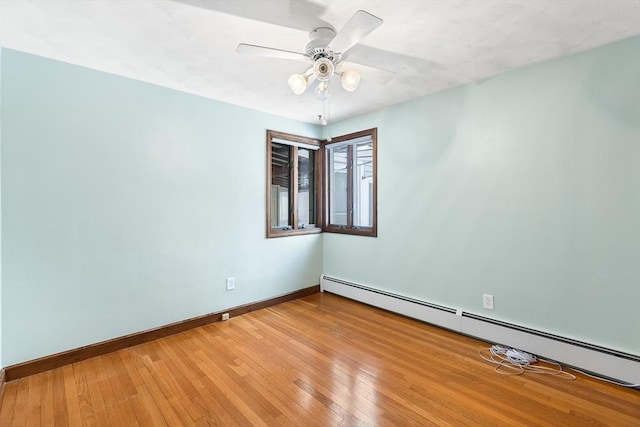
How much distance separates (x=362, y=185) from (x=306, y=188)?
2.68ft

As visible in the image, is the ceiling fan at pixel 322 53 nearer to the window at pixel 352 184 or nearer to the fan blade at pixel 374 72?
the fan blade at pixel 374 72

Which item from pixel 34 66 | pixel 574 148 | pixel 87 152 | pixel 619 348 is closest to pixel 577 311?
pixel 619 348

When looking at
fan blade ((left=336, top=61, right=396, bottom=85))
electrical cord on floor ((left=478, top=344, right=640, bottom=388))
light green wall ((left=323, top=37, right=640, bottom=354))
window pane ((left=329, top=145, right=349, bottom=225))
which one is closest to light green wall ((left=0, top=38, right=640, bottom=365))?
light green wall ((left=323, top=37, right=640, bottom=354))

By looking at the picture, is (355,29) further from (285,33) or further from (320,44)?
(285,33)

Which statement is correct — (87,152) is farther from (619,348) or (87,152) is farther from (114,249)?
(619,348)

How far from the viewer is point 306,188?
4266mm

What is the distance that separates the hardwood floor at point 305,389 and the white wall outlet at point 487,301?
33 centimetres

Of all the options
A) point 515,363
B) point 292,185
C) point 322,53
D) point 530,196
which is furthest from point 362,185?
point 515,363

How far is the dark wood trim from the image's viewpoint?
2141 millimetres

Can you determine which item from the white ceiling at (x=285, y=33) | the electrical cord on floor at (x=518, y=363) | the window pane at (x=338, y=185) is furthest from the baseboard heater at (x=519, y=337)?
the white ceiling at (x=285, y=33)

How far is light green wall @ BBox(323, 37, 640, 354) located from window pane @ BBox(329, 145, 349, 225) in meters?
0.85

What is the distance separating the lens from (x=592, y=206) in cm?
Answer: 216

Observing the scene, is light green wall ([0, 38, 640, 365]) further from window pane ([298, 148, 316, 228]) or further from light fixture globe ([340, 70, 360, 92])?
light fixture globe ([340, 70, 360, 92])

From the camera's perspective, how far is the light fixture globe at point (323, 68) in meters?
1.81
